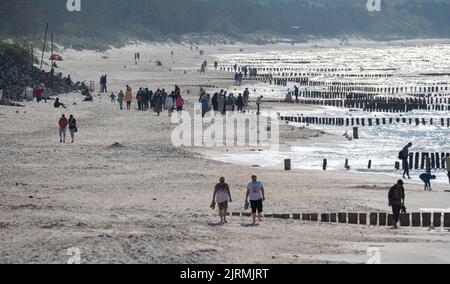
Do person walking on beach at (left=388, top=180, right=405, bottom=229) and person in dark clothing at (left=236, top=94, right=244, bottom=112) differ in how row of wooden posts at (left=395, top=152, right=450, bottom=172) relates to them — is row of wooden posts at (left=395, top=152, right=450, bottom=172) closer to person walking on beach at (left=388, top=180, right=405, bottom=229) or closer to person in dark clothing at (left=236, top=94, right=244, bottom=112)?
person walking on beach at (left=388, top=180, right=405, bottom=229)

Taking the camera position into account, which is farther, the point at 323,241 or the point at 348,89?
the point at 348,89

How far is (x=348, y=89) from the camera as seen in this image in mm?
81375

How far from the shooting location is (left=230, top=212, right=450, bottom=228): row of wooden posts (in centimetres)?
2403

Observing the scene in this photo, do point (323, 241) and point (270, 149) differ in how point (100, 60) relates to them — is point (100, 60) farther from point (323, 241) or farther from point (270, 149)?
point (323, 241)

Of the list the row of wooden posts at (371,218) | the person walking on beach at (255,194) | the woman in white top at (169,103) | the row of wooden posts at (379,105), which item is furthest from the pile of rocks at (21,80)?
the person walking on beach at (255,194)

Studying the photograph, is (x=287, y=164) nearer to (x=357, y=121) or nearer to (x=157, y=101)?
(x=157, y=101)

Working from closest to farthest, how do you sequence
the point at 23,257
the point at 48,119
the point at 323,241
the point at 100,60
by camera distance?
the point at 23,257
the point at 323,241
the point at 48,119
the point at 100,60

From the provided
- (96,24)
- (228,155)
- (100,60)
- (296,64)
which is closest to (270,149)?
(228,155)

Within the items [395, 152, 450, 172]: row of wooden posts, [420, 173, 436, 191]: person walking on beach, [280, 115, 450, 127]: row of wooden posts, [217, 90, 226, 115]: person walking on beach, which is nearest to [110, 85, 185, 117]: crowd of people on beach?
[217, 90, 226, 115]: person walking on beach

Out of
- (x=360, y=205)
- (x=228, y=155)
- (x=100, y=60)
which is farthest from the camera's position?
(x=100, y=60)

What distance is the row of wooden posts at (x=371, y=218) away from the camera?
2403 centimetres

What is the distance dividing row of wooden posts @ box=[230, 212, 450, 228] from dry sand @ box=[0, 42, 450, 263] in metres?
0.56

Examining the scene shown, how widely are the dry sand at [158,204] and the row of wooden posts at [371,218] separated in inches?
21.9

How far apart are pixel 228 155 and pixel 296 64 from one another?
9770 cm
